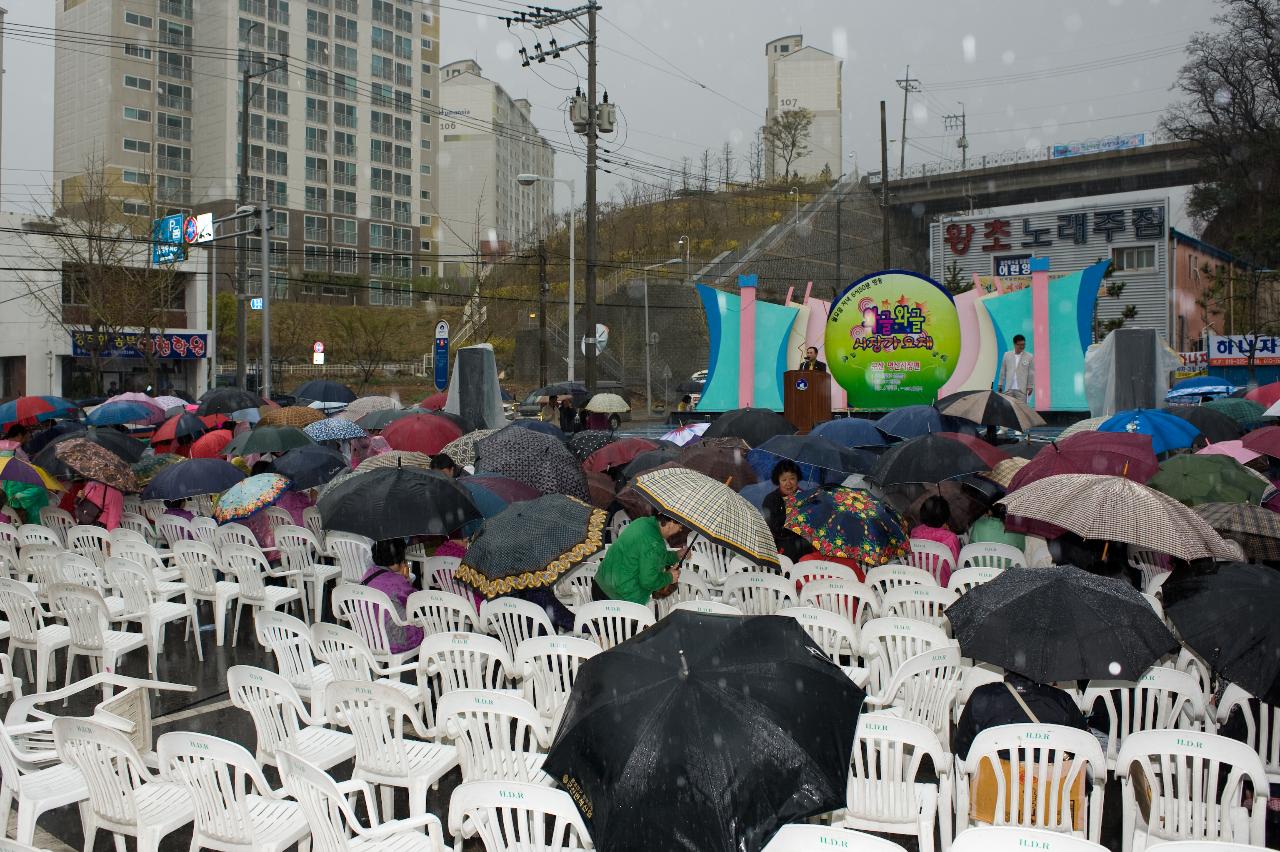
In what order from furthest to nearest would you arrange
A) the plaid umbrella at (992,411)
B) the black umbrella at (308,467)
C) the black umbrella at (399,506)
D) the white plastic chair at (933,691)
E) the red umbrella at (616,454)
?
1. the plaid umbrella at (992,411)
2. the red umbrella at (616,454)
3. the black umbrella at (308,467)
4. the black umbrella at (399,506)
5. the white plastic chair at (933,691)

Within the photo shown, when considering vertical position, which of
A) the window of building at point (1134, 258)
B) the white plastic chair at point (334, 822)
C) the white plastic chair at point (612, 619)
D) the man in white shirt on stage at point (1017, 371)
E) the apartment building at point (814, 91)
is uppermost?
the apartment building at point (814, 91)

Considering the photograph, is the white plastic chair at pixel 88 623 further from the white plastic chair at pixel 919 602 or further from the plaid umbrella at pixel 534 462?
the white plastic chair at pixel 919 602

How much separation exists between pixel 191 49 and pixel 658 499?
63511mm

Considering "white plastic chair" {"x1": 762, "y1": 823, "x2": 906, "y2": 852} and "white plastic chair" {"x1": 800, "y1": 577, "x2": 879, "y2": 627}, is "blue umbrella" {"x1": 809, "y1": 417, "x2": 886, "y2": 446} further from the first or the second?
"white plastic chair" {"x1": 762, "y1": 823, "x2": 906, "y2": 852}

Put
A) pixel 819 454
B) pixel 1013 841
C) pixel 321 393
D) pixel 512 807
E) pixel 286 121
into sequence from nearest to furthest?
1. pixel 1013 841
2. pixel 512 807
3. pixel 819 454
4. pixel 321 393
5. pixel 286 121

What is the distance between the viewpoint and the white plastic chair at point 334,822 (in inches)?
137

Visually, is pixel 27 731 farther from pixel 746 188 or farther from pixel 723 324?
pixel 746 188

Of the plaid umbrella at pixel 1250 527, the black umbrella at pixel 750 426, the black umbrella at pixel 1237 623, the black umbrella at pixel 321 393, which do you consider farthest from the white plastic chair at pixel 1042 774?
the black umbrella at pixel 321 393

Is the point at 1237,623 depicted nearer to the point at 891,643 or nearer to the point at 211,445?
the point at 891,643

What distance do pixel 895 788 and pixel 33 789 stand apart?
3610 millimetres

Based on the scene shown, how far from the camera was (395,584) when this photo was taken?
6574 mm

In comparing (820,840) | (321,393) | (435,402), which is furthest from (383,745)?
(321,393)

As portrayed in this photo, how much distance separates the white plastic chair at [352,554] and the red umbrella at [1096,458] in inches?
208

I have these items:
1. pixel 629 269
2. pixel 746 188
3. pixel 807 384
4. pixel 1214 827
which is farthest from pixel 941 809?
pixel 746 188
